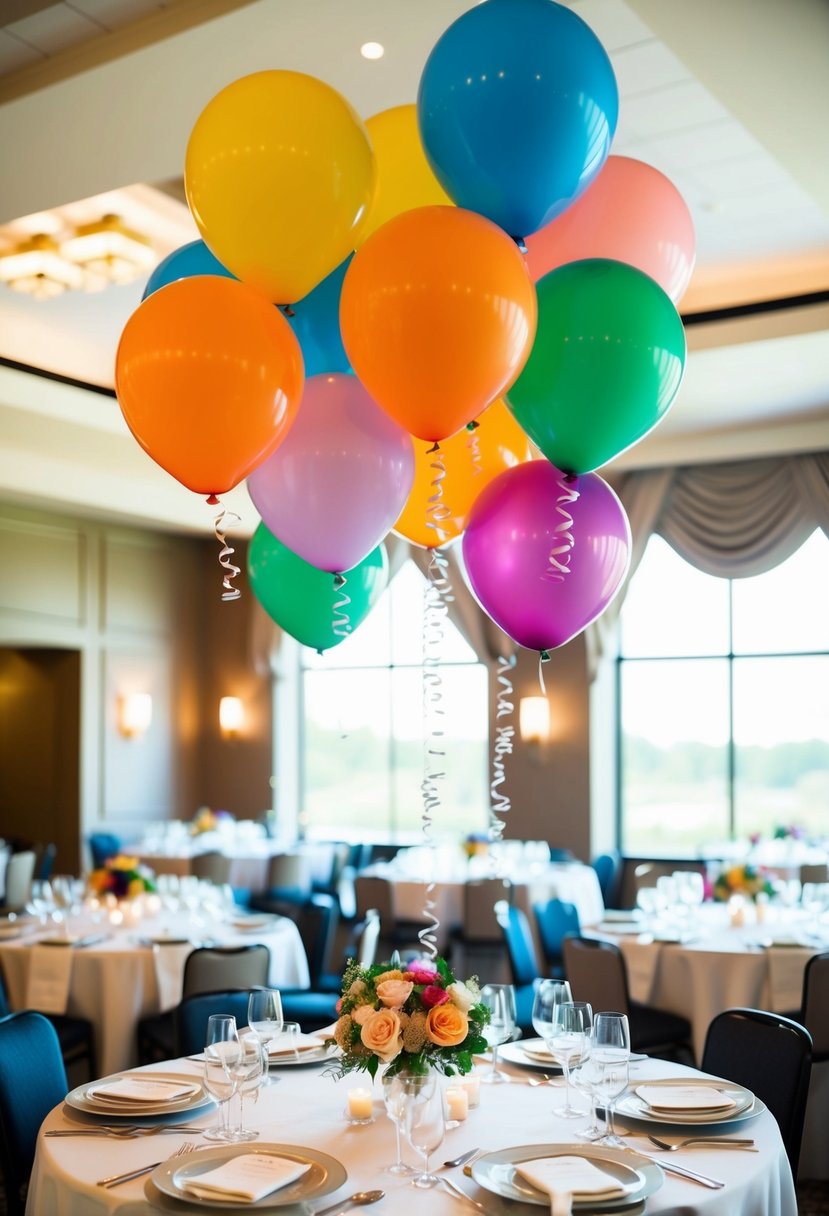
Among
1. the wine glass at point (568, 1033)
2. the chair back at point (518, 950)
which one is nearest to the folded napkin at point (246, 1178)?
the wine glass at point (568, 1033)

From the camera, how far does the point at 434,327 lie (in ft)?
8.42

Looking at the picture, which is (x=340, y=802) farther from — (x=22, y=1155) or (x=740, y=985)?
(x=22, y=1155)

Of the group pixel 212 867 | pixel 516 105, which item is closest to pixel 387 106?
pixel 516 105

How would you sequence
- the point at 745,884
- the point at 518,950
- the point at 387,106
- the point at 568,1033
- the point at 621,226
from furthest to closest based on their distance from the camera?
the point at 745,884 → the point at 518,950 → the point at 387,106 → the point at 621,226 → the point at 568,1033

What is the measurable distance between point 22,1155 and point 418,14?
377cm

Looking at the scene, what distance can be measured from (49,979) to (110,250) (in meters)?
3.87

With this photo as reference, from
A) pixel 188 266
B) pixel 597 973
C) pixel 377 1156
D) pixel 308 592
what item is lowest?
pixel 597 973

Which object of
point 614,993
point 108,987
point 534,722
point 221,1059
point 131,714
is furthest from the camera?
point 131,714

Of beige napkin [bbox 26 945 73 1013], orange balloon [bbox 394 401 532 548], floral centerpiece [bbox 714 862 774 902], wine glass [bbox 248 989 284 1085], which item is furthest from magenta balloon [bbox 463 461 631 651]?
floral centerpiece [bbox 714 862 774 902]

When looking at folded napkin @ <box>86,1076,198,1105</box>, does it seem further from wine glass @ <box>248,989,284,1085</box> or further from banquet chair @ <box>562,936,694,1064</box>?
banquet chair @ <box>562,936,694,1064</box>

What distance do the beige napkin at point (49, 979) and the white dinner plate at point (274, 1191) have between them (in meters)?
3.30

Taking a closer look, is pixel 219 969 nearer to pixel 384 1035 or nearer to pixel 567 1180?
pixel 384 1035

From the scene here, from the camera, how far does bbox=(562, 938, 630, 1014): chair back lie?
527 centimetres

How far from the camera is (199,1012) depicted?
4160 mm
